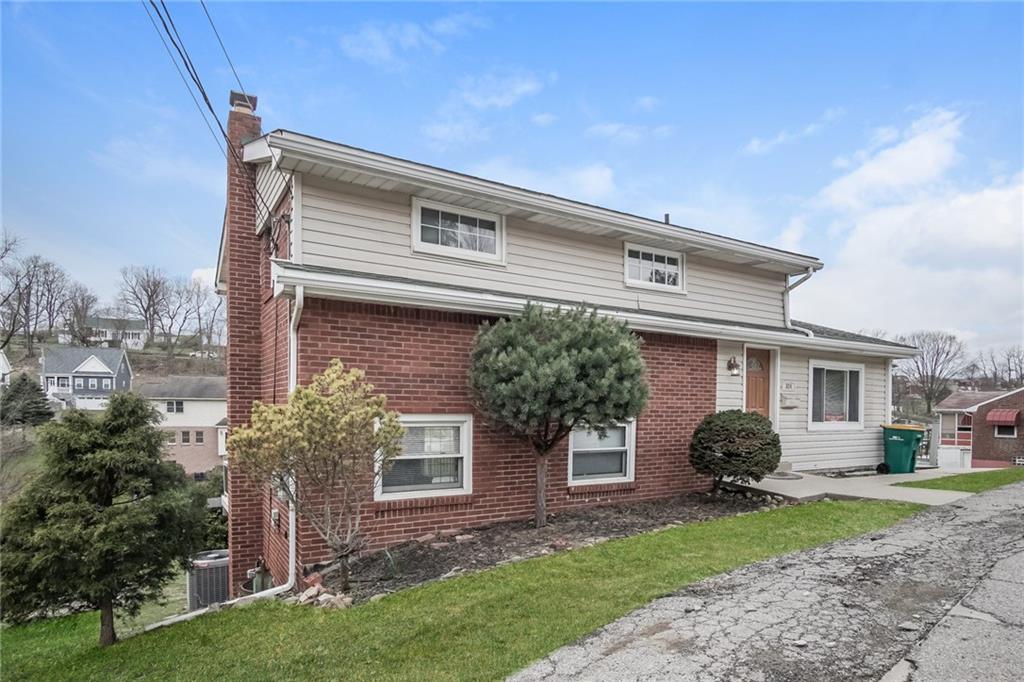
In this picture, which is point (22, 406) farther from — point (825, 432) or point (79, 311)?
point (825, 432)

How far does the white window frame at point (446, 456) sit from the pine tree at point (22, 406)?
1817 centimetres

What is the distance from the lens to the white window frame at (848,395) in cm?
1138

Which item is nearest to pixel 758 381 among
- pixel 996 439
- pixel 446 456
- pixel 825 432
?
pixel 825 432

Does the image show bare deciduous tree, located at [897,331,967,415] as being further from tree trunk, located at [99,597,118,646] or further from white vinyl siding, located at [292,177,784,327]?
tree trunk, located at [99,597,118,646]

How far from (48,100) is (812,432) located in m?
14.1

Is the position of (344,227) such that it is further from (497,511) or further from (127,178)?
(127,178)

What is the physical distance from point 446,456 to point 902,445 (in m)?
10.5

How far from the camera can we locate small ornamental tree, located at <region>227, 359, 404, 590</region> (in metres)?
4.95

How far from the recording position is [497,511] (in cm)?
754

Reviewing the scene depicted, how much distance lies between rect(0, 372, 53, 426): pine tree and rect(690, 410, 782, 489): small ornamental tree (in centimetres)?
2079

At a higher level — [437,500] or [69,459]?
[69,459]

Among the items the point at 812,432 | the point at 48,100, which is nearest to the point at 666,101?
the point at 812,432

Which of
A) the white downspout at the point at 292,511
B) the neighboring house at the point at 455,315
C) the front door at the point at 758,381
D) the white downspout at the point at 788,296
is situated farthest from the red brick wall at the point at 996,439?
the white downspout at the point at 292,511

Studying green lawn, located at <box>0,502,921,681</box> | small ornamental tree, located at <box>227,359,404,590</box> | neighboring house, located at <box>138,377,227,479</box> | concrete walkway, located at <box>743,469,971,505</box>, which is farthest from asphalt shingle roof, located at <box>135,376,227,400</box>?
concrete walkway, located at <box>743,469,971,505</box>
